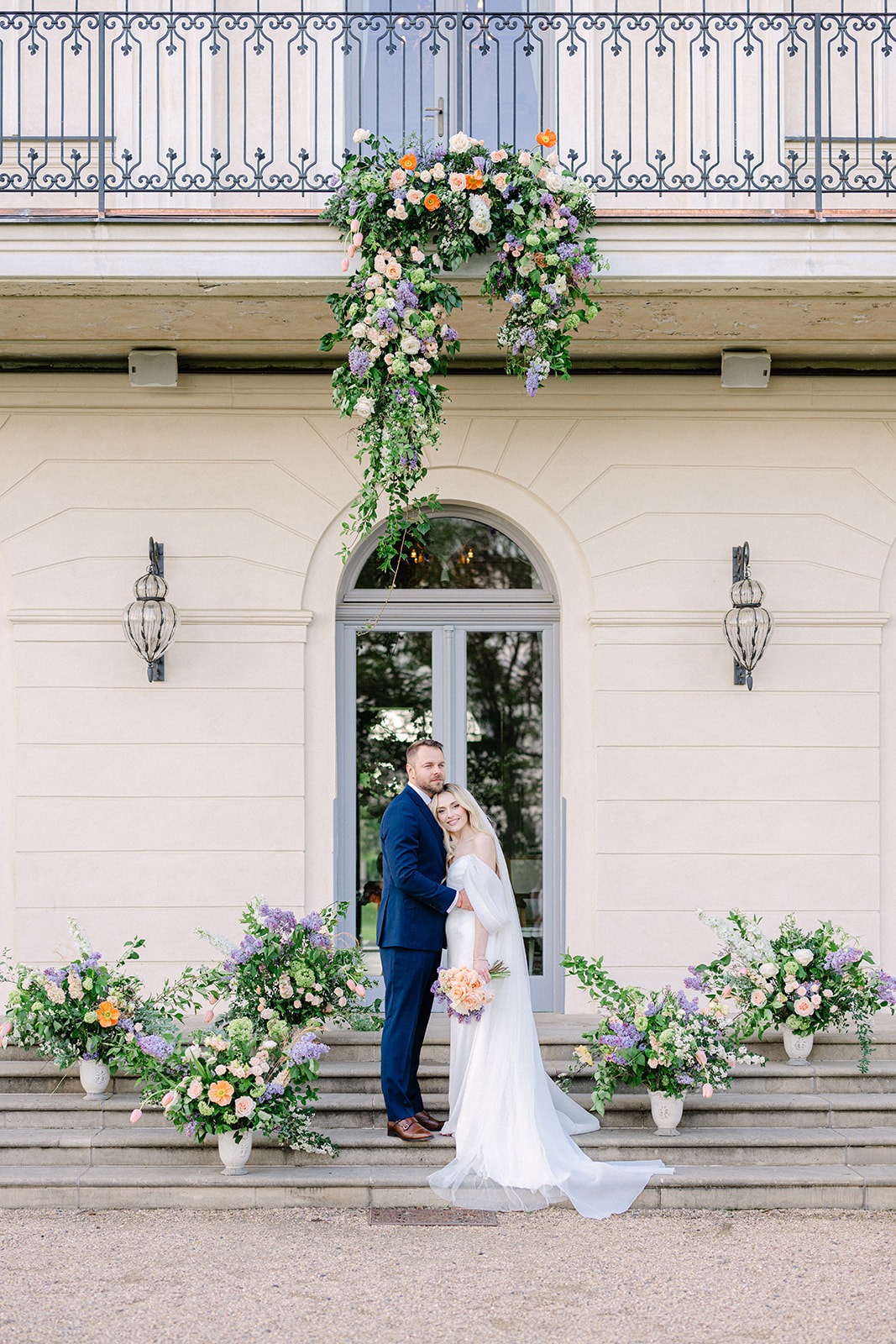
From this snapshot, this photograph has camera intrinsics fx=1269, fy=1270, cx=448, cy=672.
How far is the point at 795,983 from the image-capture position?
20.7ft

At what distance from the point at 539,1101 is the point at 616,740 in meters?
2.48

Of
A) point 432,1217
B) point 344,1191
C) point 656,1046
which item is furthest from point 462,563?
point 432,1217

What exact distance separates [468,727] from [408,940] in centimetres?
238

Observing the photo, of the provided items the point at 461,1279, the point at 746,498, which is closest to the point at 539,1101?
the point at 461,1279

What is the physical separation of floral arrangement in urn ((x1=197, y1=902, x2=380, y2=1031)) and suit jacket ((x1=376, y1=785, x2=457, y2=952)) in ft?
1.80

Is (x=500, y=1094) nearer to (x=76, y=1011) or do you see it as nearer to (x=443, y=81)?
(x=76, y=1011)

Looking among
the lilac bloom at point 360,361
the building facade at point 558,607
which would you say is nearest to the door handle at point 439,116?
the building facade at point 558,607

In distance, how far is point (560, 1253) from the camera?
4941 mm

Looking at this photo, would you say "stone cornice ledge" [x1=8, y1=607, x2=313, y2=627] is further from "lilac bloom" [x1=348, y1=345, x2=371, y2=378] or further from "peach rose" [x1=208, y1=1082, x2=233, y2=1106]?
"peach rose" [x1=208, y1=1082, x2=233, y2=1106]

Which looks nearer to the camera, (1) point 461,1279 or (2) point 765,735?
(1) point 461,1279

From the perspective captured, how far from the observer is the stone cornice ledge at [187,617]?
749 cm

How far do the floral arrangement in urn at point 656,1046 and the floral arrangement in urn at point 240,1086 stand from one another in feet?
4.18

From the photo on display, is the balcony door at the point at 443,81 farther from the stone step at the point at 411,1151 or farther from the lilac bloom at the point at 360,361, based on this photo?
the stone step at the point at 411,1151

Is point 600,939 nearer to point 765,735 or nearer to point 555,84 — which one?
point 765,735
